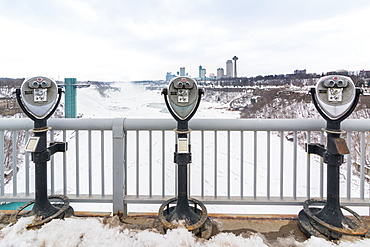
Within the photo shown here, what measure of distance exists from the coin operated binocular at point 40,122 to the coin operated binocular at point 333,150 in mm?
2276

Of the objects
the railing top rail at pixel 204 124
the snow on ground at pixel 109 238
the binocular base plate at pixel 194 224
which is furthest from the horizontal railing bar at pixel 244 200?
the railing top rail at pixel 204 124

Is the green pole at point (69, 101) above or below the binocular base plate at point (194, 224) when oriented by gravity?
above

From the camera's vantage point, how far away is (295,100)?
1909cm

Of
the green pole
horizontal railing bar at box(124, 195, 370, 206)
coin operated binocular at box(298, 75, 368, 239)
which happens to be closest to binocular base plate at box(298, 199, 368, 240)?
coin operated binocular at box(298, 75, 368, 239)

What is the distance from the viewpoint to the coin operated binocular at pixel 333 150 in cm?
187

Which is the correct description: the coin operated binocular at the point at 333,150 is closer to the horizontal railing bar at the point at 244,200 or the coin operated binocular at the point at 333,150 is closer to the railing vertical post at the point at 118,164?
the horizontal railing bar at the point at 244,200

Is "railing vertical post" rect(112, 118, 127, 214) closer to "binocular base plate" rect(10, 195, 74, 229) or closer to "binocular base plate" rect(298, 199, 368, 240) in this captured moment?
"binocular base plate" rect(10, 195, 74, 229)

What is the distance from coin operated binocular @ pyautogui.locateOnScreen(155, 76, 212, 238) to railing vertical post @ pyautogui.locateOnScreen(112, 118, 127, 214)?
50 cm

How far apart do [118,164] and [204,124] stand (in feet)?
3.13

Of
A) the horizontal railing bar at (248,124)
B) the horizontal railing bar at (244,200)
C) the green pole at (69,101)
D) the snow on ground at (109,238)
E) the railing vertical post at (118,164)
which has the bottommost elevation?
the snow on ground at (109,238)

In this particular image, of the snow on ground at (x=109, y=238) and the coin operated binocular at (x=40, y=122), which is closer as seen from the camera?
the snow on ground at (x=109, y=238)

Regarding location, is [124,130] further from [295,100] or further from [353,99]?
[295,100]

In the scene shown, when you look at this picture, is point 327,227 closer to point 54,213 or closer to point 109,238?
point 109,238

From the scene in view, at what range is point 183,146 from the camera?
6.51 ft
